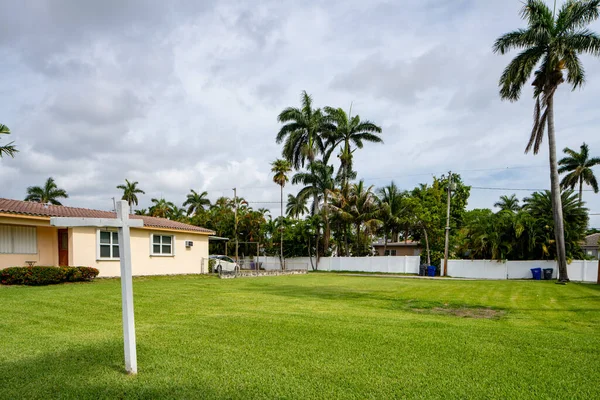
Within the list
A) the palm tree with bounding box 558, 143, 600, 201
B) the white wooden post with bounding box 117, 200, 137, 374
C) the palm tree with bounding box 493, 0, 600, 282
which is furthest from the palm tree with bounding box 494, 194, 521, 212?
the white wooden post with bounding box 117, 200, 137, 374

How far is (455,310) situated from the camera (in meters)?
9.89

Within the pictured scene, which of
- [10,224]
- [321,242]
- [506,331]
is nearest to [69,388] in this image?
[506,331]

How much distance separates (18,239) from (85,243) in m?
2.45

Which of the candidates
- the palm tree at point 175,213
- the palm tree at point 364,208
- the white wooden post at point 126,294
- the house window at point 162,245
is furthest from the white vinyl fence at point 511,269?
the palm tree at point 175,213

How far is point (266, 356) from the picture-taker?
5168 millimetres

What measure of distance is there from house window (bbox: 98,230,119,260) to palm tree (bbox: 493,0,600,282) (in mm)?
22101

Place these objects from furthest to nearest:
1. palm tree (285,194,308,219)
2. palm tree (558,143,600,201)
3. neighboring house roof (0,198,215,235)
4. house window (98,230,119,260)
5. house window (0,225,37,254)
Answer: palm tree (285,194,308,219), palm tree (558,143,600,201), house window (98,230,119,260), house window (0,225,37,254), neighboring house roof (0,198,215,235)

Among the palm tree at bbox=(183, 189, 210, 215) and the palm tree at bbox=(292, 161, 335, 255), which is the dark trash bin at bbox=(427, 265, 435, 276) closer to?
the palm tree at bbox=(292, 161, 335, 255)

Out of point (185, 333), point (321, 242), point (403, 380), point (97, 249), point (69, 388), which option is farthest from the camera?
point (321, 242)

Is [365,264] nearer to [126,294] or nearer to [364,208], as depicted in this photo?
[364,208]

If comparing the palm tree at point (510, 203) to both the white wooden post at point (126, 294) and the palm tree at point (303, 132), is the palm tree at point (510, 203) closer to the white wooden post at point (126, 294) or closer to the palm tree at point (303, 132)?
the palm tree at point (303, 132)

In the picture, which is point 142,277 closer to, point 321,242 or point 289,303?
point 289,303

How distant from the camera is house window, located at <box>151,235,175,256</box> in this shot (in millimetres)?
21812

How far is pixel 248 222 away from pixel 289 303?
31106 mm
